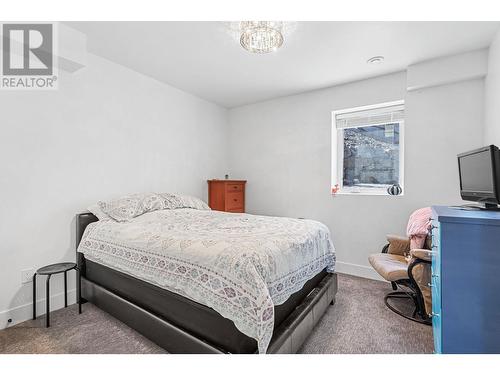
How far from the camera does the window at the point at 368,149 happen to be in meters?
3.14

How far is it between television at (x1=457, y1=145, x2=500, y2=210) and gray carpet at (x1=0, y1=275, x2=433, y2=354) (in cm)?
115

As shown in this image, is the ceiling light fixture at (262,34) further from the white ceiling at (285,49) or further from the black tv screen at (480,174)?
the black tv screen at (480,174)

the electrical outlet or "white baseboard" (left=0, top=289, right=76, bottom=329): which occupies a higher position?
the electrical outlet

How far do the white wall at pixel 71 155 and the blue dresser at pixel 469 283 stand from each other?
3067 mm

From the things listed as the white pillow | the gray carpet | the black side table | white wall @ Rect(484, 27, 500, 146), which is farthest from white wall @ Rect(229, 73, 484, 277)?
the black side table

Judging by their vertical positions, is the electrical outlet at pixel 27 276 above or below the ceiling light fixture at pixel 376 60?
below

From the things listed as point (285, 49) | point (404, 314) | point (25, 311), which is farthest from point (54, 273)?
point (404, 314)

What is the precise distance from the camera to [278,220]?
2.43m

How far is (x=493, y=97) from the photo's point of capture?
2.21 metres

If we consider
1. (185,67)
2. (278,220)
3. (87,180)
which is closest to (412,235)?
(278,220)

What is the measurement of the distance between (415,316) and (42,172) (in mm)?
3717

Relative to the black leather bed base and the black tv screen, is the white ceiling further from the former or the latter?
the black leather bed base

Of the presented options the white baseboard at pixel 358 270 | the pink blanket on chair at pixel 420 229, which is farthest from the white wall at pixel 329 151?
the pink blanket on chair at pixel 420 229

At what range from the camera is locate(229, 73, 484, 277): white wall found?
8.68ft
